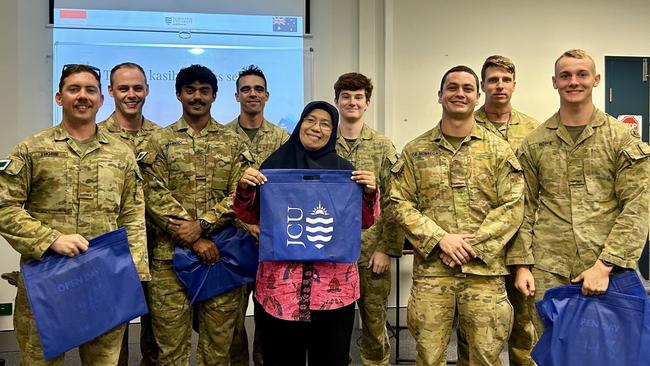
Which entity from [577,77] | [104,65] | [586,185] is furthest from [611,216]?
[104,65]

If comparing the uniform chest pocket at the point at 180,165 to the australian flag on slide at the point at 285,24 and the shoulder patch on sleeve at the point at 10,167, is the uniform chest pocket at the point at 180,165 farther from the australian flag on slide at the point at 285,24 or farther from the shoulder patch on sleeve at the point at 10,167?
the australian flag on slide at the point at 285,24

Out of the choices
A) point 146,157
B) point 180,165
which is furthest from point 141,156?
point 180,165

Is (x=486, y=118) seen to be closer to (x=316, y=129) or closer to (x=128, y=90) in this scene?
(x=316, y=129)

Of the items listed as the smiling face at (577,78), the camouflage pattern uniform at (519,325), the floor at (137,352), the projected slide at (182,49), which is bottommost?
the floor at (137,352)

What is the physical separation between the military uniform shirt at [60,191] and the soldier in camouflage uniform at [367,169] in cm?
118

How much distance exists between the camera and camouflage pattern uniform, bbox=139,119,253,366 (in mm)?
2400

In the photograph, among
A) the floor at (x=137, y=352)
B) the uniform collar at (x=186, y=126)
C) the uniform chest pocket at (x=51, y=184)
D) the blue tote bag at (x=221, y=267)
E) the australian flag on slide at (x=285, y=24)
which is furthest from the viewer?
the australian flag on slide at (x=285, y=24)

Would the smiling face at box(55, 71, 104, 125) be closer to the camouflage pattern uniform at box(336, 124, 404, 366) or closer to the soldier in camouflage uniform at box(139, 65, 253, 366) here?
the soldier in camouflage uniform at box(139, 65, 253, 366)

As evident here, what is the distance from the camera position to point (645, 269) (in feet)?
14.4

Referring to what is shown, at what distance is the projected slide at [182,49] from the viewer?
3.79m

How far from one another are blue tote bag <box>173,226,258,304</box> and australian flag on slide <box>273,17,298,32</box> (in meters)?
2.13

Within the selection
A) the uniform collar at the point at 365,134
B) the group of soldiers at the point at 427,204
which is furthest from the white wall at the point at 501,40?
the group of soldiers at the point at 427,204

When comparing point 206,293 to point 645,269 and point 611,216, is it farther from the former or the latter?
point 645,269

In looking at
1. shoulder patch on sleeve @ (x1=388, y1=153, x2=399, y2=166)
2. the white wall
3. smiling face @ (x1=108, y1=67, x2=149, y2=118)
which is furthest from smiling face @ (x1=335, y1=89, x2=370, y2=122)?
the white wall
